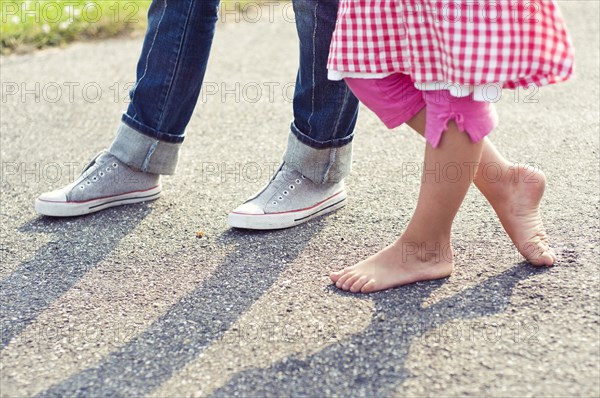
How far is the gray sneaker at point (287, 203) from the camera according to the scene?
2490 millimetres

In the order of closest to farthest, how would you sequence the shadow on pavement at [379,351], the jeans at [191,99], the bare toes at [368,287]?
the shadow on pavement at [379,351]
the bare toes at [368,287]
the jeans at [191,99]

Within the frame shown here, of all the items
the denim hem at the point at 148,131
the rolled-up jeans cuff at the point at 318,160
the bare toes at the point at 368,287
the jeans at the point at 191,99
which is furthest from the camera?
the denim hem at the point at 148,131

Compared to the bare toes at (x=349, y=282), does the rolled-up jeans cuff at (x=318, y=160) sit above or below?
above

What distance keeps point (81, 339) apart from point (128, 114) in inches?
36.6

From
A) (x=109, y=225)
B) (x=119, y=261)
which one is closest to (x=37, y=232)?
(x=109, y=225)

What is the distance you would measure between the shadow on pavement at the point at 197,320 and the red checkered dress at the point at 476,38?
710 mm

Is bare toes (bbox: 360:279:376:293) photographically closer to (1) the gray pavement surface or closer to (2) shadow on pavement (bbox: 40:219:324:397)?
(1) the gray pavement surface

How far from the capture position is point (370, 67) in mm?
1907

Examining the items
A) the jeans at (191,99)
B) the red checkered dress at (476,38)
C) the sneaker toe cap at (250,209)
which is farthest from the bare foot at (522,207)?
the sneaker toe cap at (250,209)

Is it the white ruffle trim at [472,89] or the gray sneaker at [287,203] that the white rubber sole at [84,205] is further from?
the white ruffle trim at [472,89]

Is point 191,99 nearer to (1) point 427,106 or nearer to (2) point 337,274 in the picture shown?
(2) point 337,274

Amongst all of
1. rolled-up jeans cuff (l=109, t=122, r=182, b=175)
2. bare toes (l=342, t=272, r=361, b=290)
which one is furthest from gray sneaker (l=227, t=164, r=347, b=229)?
bare toes (l=342, t=272, r=361, b=290)

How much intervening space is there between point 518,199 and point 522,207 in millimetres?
23

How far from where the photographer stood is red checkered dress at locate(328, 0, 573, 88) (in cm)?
174
